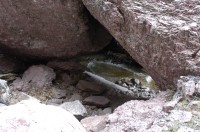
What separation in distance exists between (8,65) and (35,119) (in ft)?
16.2

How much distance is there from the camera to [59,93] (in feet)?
23.4

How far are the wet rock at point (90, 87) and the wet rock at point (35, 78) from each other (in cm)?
68

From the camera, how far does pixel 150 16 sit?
4.55 m

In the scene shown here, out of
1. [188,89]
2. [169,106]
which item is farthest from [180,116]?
[188,89]

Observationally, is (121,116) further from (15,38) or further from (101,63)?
(101,63)

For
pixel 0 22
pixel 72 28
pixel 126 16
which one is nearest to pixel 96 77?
pixel 72 28

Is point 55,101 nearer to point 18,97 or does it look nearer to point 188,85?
point 18,97

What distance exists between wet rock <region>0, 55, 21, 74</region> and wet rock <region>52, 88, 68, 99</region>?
137cm

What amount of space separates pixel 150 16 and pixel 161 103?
134 centimetres

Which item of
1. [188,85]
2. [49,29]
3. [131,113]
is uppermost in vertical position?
[188,85]

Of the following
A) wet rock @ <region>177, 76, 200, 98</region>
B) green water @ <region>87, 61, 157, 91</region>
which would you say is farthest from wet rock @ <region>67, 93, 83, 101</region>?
wet rock @ <region>177, 76, 200, 98</region>

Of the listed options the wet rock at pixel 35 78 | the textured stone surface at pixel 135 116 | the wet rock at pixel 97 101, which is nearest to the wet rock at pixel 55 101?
the wet rock at pixel 97 101

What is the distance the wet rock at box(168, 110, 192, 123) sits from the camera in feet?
10.9

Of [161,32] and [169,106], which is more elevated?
[161,32]
